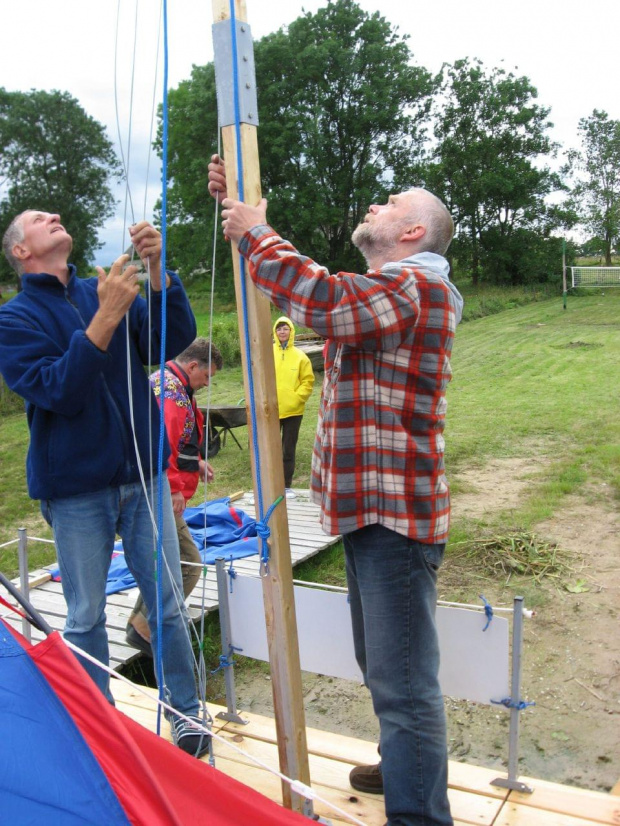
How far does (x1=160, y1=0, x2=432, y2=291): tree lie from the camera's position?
29.9 m

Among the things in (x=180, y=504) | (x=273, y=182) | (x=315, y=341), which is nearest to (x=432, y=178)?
(x=273, y=182)

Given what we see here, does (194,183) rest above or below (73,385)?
above

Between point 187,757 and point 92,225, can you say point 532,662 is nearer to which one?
point 187,757

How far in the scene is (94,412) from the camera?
235 cm

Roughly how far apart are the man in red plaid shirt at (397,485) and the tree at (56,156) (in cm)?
3744

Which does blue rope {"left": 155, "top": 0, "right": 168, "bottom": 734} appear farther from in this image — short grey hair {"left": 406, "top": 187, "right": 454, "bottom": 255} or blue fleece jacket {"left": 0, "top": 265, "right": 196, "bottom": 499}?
short grey hair {"left": 406, "top": 187, "right": 454, "bottom": 255}

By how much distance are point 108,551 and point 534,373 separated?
11751 millimetres

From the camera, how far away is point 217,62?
78.0 inches

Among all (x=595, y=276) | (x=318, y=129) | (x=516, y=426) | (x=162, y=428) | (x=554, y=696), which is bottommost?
(x=554, y=696)

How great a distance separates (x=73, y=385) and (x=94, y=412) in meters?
0.20

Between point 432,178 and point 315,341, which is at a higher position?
point 432,178

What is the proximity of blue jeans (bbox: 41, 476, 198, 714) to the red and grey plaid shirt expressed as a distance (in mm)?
863

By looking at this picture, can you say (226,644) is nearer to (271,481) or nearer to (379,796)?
(379,796)

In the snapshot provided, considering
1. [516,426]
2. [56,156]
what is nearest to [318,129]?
[56,156]
